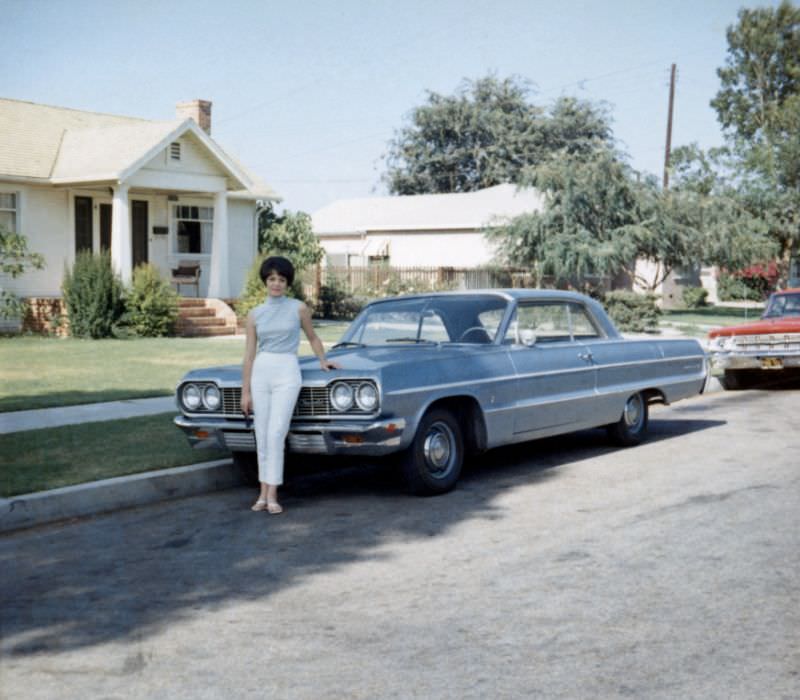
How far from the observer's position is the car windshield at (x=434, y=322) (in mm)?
8922

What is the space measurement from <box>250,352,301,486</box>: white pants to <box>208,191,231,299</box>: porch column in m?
19.4

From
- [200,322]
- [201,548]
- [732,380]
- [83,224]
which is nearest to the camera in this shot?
[201,548]

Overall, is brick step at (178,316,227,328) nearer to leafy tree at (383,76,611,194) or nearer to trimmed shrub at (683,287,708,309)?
trimmed shrub at (683,287,708,309)

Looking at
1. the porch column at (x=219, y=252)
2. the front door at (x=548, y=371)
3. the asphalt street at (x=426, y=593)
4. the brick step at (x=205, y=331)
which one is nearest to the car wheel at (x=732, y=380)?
the front door at (x=548, y=371)

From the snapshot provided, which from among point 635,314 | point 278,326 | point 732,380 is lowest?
point 732,380

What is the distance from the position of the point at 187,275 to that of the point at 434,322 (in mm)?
18668

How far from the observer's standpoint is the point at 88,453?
9.09 m

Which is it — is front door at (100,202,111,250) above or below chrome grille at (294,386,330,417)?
above

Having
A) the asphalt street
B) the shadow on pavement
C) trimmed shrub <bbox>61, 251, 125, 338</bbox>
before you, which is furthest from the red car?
trimmed shrub <bbox>61, 251, 125, 338</bbox>

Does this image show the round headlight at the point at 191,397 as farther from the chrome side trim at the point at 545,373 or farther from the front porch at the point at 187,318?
the front porch at the point at 187,318

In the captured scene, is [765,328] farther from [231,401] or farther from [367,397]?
[231,401]

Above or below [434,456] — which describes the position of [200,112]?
above

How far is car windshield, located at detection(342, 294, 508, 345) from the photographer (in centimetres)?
→ 892

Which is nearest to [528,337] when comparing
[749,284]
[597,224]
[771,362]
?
[771,362]
